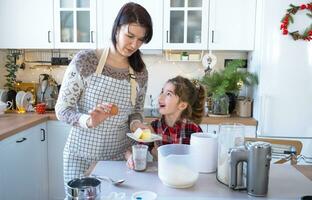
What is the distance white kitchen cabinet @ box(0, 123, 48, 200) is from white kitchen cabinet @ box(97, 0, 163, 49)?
36.3 inches

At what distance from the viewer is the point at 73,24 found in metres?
2.69

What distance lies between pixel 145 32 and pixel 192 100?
500 mm

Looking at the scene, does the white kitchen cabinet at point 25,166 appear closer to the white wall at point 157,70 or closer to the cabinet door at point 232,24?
the white wall at point 157,70

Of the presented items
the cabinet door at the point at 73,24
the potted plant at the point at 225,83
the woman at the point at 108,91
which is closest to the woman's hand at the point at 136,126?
the woman at the point at 108,91

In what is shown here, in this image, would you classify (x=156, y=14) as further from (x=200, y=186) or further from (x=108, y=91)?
(x=200, y=186)

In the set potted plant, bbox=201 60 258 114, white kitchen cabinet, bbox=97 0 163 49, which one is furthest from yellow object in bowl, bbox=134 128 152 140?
white kitchen cabinet, bbox=97 0 163 49

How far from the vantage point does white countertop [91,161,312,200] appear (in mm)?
1009

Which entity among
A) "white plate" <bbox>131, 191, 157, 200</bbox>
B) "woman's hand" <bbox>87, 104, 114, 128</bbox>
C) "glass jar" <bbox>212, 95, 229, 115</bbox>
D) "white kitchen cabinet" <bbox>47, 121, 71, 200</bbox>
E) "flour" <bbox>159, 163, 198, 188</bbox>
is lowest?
"white kitchen cabinet" <bbox>47, 121, 71, 200</bbox>

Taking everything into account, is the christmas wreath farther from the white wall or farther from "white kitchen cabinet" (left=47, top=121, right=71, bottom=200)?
"white kitchen cabinet" (left=47, top=121, right=71, bottom=200)

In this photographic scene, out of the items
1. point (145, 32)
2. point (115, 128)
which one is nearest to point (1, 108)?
point (115, 128)

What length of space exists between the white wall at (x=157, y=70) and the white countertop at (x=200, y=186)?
1.78m

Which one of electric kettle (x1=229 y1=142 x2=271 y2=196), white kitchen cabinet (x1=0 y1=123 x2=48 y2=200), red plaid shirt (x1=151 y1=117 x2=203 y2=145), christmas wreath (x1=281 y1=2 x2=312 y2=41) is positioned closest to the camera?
electric kettle (x1=229 y1=142 x2=271 y2=196)

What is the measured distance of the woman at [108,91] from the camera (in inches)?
51.8

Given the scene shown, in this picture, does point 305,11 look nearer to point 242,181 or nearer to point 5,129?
point 242,181
